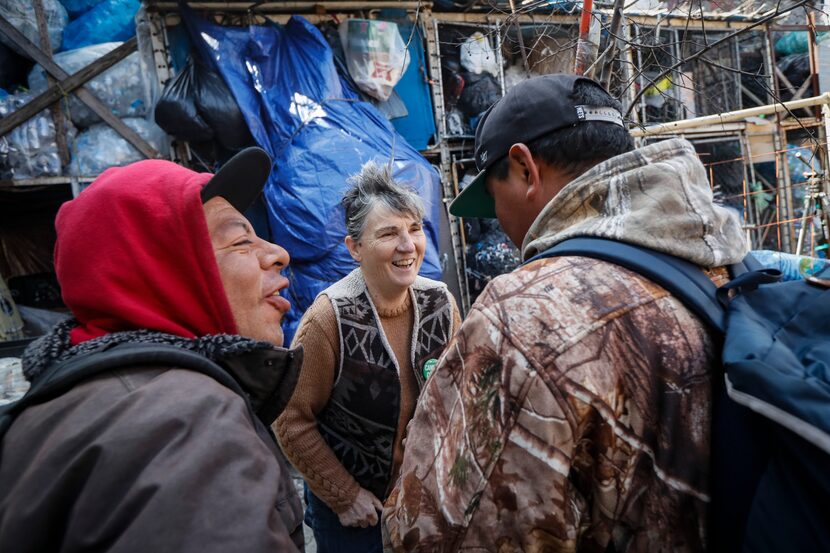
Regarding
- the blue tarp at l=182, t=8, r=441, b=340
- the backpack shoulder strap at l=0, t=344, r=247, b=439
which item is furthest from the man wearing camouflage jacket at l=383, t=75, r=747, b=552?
the blue tarp at l=182, t=8, r=441, b=340

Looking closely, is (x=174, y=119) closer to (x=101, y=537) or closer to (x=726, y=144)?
(x=101, y=537)

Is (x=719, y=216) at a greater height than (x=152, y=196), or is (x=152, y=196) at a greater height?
(x=152, y=196)

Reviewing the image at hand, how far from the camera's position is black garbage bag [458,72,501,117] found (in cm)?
739

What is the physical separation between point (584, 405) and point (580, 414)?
0.02 meters

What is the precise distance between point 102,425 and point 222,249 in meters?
0.64

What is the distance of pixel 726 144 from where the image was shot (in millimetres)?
9945

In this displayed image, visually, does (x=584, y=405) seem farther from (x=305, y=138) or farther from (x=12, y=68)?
(x=12, y=68)

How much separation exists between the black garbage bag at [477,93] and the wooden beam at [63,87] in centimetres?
413

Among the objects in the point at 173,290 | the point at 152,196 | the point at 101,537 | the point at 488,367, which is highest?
the point at 152,196

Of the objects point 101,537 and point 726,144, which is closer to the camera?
point 101,537

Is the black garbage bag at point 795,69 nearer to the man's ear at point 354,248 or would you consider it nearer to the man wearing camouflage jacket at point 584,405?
the man's ear at point 354,248

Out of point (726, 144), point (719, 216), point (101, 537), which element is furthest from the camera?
point (726, 144)

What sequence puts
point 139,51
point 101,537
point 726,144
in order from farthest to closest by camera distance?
point 726,144, point 139,51, point 101,537

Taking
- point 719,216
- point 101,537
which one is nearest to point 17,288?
point 101,537
